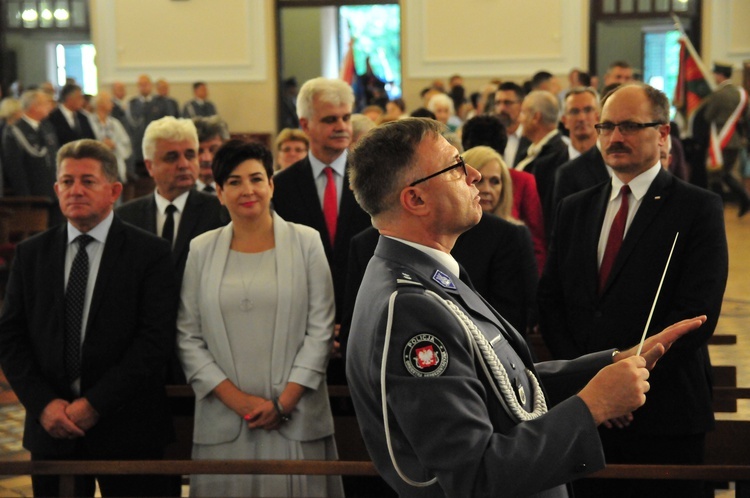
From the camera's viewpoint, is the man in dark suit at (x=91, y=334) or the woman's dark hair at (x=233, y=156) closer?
the man in dark suit at (x=91, y=334)

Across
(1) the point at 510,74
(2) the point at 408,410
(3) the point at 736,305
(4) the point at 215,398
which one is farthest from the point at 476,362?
(1) the point at 510,74

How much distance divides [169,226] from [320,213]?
61cm

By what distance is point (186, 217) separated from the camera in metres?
3.98

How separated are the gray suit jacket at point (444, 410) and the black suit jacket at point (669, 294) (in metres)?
1.11

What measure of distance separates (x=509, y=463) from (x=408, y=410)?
0.19m

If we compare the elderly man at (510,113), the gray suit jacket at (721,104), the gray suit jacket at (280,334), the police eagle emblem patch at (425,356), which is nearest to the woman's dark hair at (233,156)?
the gray suit jacket at (280,334)

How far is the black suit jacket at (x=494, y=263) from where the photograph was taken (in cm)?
324

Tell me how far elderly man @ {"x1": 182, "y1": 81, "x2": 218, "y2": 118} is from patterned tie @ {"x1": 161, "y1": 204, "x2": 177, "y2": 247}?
11.2 meters

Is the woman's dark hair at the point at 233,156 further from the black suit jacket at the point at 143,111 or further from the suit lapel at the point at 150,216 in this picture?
the black suit jacket at the point at 143,111

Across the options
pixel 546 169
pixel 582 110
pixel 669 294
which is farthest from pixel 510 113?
pixel 669 294

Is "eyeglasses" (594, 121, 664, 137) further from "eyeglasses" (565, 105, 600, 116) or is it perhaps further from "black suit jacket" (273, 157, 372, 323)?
"eyeglasses" (565, 105, 600, 116)

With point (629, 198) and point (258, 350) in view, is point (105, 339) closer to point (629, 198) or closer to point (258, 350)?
point (258, 350)

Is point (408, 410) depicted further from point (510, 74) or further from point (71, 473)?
point (510, 74)

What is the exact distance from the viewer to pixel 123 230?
339 centimetres
